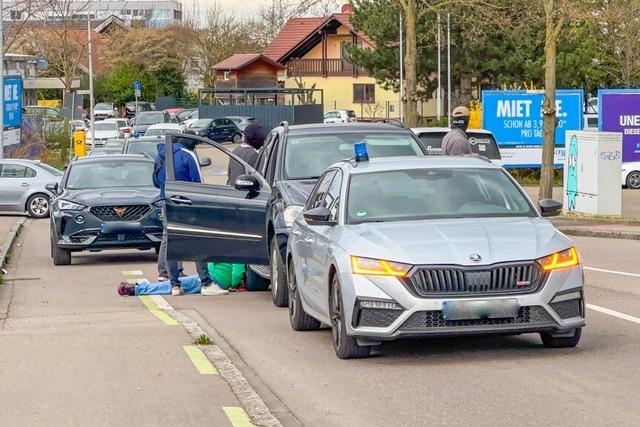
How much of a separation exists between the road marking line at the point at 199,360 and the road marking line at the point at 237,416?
53.5 inches

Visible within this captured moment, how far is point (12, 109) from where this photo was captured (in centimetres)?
4309

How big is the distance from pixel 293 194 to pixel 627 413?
6255 millimetres

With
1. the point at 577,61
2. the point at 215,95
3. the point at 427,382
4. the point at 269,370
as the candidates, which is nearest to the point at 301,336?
the point at 269,370

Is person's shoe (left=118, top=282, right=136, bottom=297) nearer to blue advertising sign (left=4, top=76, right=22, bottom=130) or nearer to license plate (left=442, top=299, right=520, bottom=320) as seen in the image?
license plate (left=442, top=299, right=520, bottom=320)

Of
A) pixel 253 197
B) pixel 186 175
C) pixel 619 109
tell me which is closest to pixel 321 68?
pixel 619 109

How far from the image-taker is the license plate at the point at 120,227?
64.1 feet

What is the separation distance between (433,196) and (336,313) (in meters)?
1.32

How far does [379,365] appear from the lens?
951 centimetres

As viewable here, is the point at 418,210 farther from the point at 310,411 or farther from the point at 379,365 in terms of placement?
the point at 310,411

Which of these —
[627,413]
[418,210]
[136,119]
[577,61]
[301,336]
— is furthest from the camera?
[136,119]

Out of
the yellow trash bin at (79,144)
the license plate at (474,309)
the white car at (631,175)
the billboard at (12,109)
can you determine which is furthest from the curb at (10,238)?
the white car at (631,175)

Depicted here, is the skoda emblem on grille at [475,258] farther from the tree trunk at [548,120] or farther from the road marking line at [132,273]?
the tree trunk at [548,120]

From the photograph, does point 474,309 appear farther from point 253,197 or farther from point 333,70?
point 333,70

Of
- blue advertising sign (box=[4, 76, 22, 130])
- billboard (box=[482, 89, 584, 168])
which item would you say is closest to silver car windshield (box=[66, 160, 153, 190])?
billboard (box=[482, 89, 584, 168])
